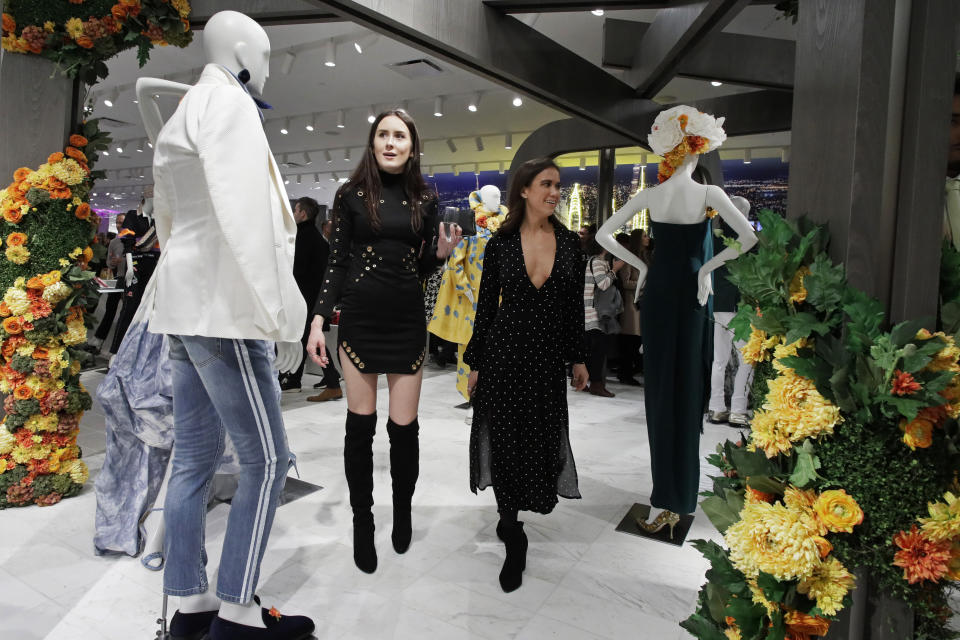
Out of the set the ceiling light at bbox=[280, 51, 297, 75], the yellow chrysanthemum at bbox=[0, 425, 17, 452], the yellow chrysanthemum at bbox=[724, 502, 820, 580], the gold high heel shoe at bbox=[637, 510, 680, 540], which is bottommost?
the gold high heel shoe at bbox=[637, 510, 680, 540]

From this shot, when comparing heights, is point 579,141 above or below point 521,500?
above

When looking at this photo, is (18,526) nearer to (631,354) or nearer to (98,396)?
(98,396)

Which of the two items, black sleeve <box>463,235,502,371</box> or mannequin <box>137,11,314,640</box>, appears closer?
mannequin <box>137,11,314,640</box>

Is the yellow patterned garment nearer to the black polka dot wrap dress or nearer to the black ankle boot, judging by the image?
the black polka dot wrap dress

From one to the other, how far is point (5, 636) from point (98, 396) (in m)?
0.82

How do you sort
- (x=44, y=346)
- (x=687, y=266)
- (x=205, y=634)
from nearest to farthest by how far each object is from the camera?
1. (x=205, y=634)
2. (x=687, y=266)
3. (x=44, y=346)

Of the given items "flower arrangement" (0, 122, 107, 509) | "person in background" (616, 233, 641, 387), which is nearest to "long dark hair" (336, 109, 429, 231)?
"flower arrangement" (0, 122, 107, 509)

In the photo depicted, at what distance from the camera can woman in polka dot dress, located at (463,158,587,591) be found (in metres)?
2.27

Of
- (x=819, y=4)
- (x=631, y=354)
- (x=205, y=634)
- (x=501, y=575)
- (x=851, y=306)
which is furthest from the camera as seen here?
(x=631, y=354)

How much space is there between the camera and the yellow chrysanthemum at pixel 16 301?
271 centimetres

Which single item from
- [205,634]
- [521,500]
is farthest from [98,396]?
[521,500]

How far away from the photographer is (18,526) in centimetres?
261

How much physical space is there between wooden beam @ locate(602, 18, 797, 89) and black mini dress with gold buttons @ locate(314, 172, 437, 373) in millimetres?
2979

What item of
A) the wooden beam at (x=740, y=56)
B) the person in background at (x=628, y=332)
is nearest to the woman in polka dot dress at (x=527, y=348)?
the wooden beam at (x=740, y=56)
